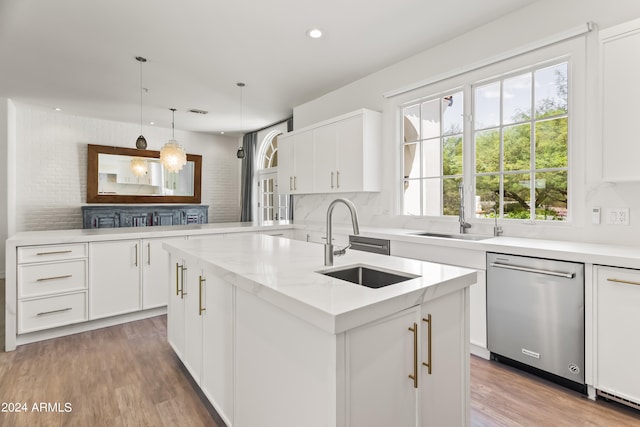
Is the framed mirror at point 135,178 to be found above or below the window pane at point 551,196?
above

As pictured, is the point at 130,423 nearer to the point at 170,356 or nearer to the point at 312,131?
the point at 170,356

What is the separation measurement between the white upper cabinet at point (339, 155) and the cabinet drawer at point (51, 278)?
2.68 meters

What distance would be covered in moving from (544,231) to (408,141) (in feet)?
5.56

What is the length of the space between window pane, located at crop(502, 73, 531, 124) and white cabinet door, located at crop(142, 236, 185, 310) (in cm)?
331

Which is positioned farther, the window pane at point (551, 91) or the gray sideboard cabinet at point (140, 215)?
the gray sideboard cabinet at point (140, 215)

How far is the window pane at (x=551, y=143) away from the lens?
2.53 meters

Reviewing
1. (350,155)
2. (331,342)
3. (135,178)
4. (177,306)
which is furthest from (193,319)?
(135,178)

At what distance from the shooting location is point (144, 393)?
203cm

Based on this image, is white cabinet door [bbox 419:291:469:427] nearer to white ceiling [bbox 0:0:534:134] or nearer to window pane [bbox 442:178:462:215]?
window pane [bbox 442:178:462:215]

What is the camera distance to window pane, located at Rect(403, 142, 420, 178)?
365 cm

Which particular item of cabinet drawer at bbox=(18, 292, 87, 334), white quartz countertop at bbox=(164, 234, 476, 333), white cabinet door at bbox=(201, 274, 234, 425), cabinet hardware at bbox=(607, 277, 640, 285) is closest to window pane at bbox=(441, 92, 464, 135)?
cabinet hardware at bbox=(607, 277, 640, 285)

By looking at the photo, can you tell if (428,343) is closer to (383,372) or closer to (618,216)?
(383,372)

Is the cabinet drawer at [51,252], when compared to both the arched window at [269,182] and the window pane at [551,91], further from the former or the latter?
the window pane at [551,91]

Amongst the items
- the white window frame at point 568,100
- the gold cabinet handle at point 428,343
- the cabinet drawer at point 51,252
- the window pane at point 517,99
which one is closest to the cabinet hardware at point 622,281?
the white window frame at point 568,100
